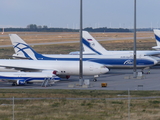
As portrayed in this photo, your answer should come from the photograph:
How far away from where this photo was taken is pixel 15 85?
48.8 m

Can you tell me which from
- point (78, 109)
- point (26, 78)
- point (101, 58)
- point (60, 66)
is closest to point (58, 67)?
point (60, 66)

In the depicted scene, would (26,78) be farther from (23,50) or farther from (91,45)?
(91,45)

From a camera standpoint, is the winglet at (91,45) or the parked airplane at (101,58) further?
the winglet at (91,45)

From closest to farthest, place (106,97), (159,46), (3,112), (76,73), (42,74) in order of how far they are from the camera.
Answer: (3,112), (106,97), (42,74), (76,73), (159,46)

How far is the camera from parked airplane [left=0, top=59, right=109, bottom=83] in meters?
53.1

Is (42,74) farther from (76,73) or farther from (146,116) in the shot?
(146,116)

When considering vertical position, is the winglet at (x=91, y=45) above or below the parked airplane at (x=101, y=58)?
above

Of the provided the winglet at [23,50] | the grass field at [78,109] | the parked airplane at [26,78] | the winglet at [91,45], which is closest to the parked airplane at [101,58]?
the winglet at [23,50]

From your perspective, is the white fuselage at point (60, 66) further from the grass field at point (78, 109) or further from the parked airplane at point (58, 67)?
the grass field at point (78, 109)

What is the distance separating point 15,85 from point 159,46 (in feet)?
138

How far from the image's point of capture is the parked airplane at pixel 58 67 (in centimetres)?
5312

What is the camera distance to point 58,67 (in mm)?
53375

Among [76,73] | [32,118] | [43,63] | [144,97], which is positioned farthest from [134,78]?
[32,118]

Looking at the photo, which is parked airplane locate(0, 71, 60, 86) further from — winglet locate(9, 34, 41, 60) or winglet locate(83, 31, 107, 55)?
winglet locate(83, 31, 107, 55)
